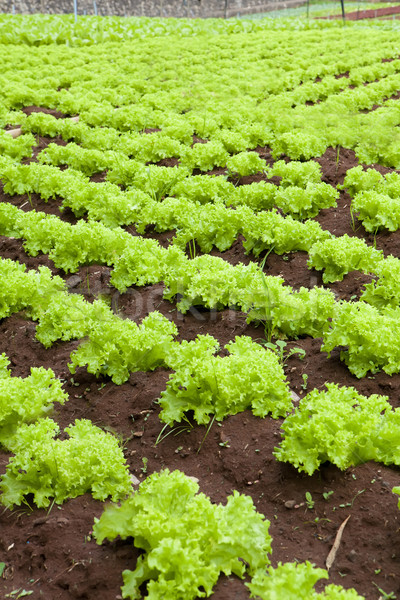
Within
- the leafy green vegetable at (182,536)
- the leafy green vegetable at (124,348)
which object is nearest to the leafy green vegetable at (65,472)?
the leafy green vegetable at (182,536)

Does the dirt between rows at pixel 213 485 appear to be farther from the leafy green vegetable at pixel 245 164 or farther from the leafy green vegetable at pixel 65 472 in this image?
the leafy green vegetable at pixel 245 164

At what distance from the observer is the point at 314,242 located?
22.8 feet

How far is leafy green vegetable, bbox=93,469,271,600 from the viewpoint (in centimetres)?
315

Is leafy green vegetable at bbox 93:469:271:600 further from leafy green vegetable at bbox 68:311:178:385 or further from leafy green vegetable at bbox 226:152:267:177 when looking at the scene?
leafy green vegetable at bbox 226:152:267:177

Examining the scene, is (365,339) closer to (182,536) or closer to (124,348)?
(124,348)

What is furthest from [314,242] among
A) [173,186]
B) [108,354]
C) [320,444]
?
[320,444]

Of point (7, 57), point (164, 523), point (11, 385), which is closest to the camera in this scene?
point (164, 523)

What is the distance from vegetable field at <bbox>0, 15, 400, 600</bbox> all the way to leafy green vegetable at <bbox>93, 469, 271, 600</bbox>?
1 centimetres

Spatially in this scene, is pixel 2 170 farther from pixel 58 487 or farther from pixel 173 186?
pixel 58 487

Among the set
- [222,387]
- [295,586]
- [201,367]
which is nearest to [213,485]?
[222,387]

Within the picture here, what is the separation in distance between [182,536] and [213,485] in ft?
2.85

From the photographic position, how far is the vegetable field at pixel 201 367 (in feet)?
11.3

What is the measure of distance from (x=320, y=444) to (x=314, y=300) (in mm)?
1851

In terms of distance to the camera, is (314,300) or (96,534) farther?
(314,300)
